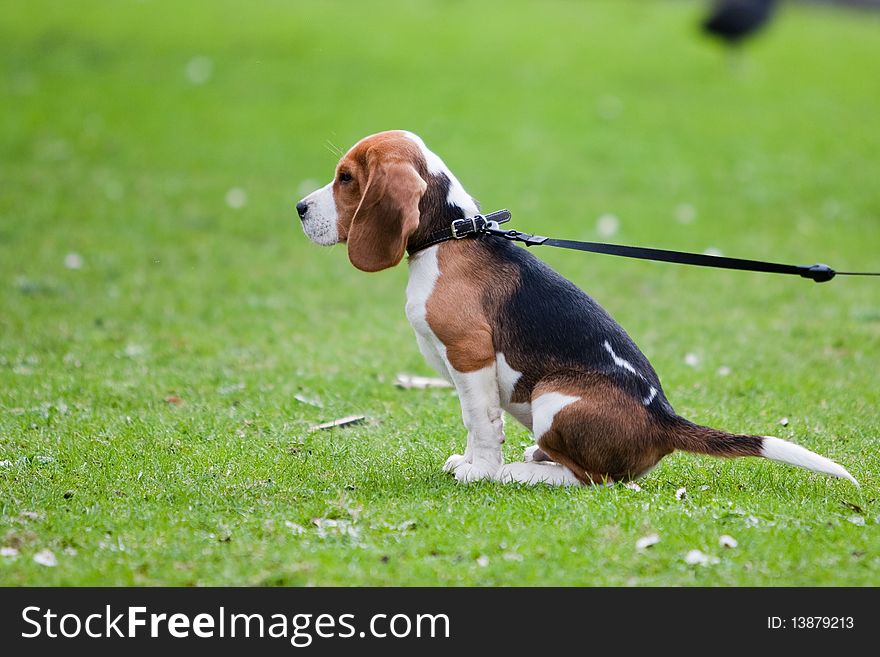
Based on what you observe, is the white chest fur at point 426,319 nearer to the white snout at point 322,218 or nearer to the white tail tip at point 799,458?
the white snout at point 322,218

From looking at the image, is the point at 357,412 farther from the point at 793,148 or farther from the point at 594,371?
the point at 793,148

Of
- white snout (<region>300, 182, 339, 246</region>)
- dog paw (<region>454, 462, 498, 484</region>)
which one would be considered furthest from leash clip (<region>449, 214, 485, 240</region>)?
dog paw (<region>454, 462, 498, 484</region>)

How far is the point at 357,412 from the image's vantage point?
668 centimetres

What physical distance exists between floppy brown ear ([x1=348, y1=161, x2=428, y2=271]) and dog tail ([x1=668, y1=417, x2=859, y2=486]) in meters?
1.50

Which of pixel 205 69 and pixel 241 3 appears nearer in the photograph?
pixel 205 69

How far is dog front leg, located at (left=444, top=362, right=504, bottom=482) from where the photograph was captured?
498cm

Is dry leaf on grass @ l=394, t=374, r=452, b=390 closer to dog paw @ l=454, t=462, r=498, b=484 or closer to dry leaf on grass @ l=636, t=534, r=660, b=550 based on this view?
dog paw @ l=454, t=462, r=498, b=484


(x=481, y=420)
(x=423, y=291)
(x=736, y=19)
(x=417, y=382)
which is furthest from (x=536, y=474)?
(x=736, y=19)

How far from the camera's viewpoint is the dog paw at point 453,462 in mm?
5293


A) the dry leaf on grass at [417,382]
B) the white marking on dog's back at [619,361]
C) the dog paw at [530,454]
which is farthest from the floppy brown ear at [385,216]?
the dry leaf on grass at [417,382]

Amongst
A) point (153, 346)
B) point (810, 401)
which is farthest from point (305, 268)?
point (810, 401)

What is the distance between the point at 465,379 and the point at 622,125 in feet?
38.8

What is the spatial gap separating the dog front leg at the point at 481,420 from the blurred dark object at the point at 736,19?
48.9 feet
